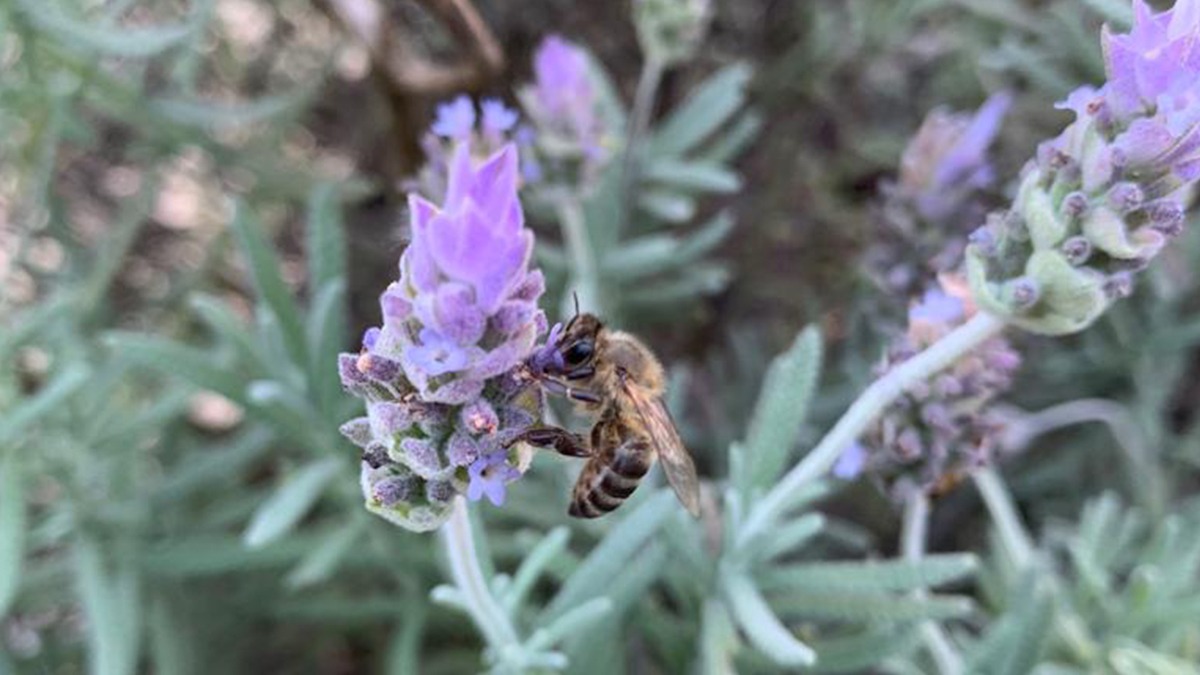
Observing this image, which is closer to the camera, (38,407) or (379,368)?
(379,368)

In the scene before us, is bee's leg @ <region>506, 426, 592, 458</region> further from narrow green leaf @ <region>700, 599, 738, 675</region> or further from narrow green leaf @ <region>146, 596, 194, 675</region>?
narrow green leaf @ <region>146, 596, 194, 675</region>

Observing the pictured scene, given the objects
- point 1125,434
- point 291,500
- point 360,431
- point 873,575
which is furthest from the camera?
point 1125,434

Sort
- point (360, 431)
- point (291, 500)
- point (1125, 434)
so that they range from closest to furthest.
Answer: point (360, 431) < point (291, 500) < point (1125, 434)

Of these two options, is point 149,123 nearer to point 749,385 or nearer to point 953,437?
point 749,385

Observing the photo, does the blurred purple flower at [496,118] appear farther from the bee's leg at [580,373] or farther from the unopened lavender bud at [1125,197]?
the unopened lavender bud at [1125,197]

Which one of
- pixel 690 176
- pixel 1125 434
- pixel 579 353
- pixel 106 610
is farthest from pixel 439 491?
pixel 1125 434

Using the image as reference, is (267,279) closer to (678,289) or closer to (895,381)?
(678,289)

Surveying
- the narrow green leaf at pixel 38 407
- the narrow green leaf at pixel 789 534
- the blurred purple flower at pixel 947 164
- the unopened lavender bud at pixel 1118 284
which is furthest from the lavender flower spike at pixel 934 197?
the narrow green leaf at pixel 38 407

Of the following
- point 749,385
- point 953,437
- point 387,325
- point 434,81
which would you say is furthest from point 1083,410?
point 387,325

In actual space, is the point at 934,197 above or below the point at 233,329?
below
